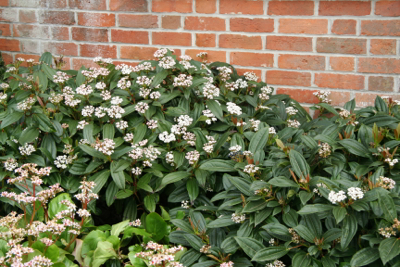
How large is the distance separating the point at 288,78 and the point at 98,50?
1.30 meters

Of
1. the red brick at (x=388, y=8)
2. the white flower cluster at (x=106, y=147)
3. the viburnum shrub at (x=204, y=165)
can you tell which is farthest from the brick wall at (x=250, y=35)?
the white flower cluster at (x=106, y=147)

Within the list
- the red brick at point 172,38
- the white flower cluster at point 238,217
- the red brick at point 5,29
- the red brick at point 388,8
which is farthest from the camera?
the red brick at point 5,29

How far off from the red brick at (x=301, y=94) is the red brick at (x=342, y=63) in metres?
0.19

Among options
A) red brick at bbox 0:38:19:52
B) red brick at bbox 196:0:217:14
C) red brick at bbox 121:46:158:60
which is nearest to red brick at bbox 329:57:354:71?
red brick at bbox 196:0:217:14

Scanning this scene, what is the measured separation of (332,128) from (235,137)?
1.51ft

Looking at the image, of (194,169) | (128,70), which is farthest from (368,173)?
(128,70)

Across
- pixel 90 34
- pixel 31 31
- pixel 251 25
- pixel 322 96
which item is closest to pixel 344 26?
pixel 322 96

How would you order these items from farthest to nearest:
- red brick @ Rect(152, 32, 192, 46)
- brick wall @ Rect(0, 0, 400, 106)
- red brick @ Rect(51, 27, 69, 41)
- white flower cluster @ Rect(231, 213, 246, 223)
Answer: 1. red brick @ Rect(51, 27, 69, 41)
2. red brick @ Rect(152, 32, 192, 46)
3. brick wall @ Rect(0, 0, 400, 106)
4. white flower cluster @ Rect(231, 213, 246, 223)

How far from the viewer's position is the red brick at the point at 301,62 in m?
2.44

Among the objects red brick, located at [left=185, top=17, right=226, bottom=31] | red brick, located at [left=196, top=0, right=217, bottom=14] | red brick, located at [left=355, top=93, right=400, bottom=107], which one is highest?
red brick, located at [left=196, top=0, right=217, bottom=14]

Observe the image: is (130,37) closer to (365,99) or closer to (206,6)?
(206,6)

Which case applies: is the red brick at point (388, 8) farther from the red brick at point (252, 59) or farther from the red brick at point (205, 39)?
the red brick at point (205, 39)

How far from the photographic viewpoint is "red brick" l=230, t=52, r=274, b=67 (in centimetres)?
254

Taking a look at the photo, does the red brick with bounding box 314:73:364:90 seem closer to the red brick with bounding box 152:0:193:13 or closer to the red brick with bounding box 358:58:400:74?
the red brick with bounding box 358:58:400:74
